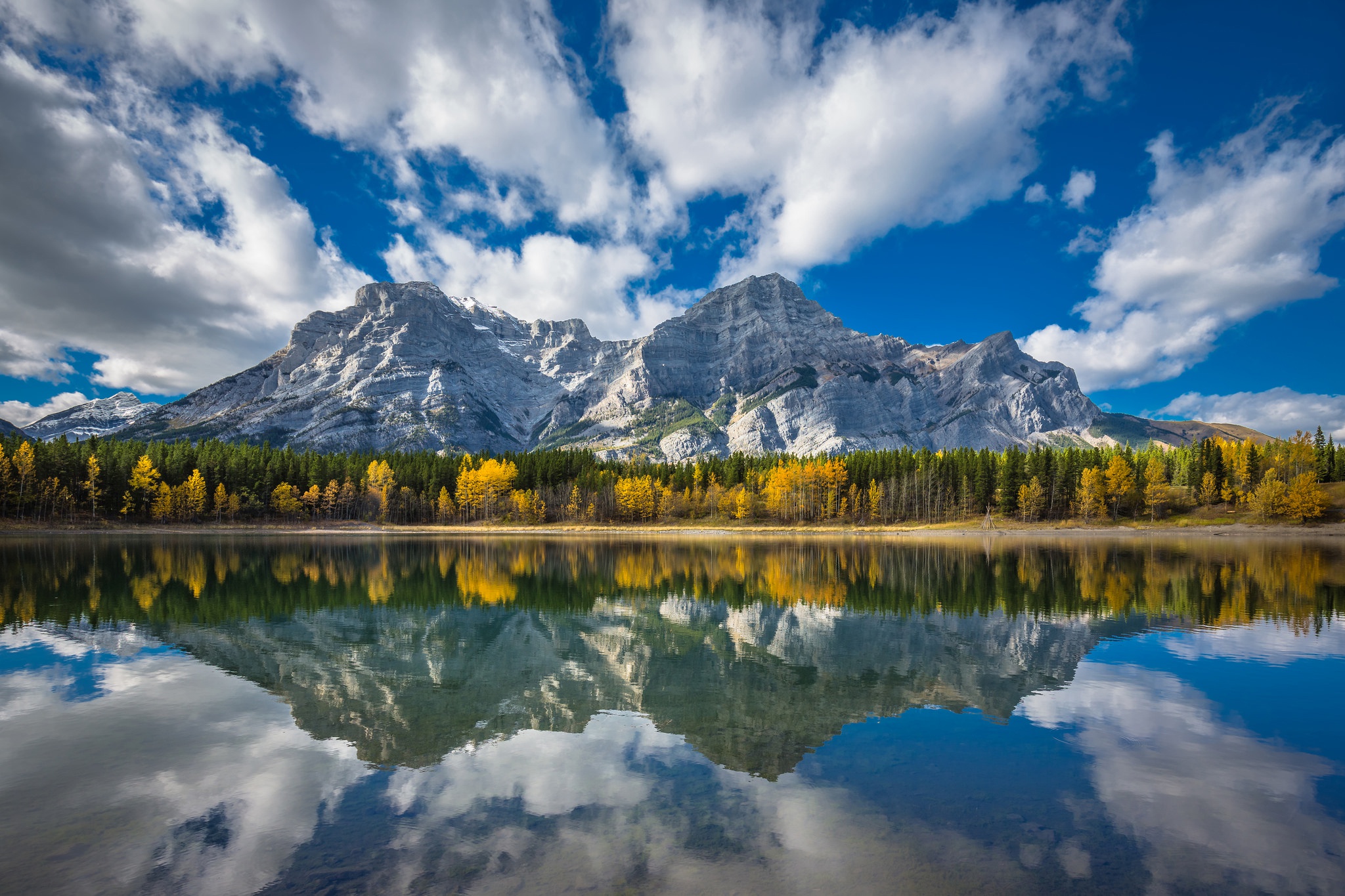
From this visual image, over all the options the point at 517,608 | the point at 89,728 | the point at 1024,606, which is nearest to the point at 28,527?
the point at 517,608

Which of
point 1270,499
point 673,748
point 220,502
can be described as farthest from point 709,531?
point 673,748

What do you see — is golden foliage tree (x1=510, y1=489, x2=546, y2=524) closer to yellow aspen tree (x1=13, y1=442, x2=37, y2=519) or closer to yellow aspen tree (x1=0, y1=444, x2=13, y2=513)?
yellow aspen tree (x1=13, y1=442, x2=37, y2=519)

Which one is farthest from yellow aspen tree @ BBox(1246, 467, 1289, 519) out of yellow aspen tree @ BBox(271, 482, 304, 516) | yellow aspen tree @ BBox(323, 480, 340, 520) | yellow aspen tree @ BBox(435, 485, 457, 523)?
yellow aspen tree @ BBox(271, 482, 304, 516)

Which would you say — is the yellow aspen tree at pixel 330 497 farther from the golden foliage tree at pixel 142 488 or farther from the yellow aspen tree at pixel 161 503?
the golden foliage tree at pixel 142 488

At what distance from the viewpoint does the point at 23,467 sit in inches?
3858

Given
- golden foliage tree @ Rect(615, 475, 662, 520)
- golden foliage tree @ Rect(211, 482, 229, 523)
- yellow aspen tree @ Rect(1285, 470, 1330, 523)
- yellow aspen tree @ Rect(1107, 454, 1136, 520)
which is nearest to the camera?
yellow aspen tree @ Rect(1285, 470, 1330, 523)

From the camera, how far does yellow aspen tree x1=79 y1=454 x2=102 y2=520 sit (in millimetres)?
106125

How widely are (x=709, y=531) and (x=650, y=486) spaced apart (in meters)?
22.8

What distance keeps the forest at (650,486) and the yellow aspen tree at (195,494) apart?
0.90ft

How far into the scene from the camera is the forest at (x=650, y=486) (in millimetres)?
106750

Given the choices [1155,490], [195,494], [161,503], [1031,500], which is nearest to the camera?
[1155,490]

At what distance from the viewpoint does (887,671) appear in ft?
63.3

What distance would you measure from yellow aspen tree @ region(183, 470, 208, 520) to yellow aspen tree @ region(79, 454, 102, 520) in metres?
12.1

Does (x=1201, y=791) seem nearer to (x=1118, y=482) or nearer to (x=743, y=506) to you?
(x=743, y=506)
